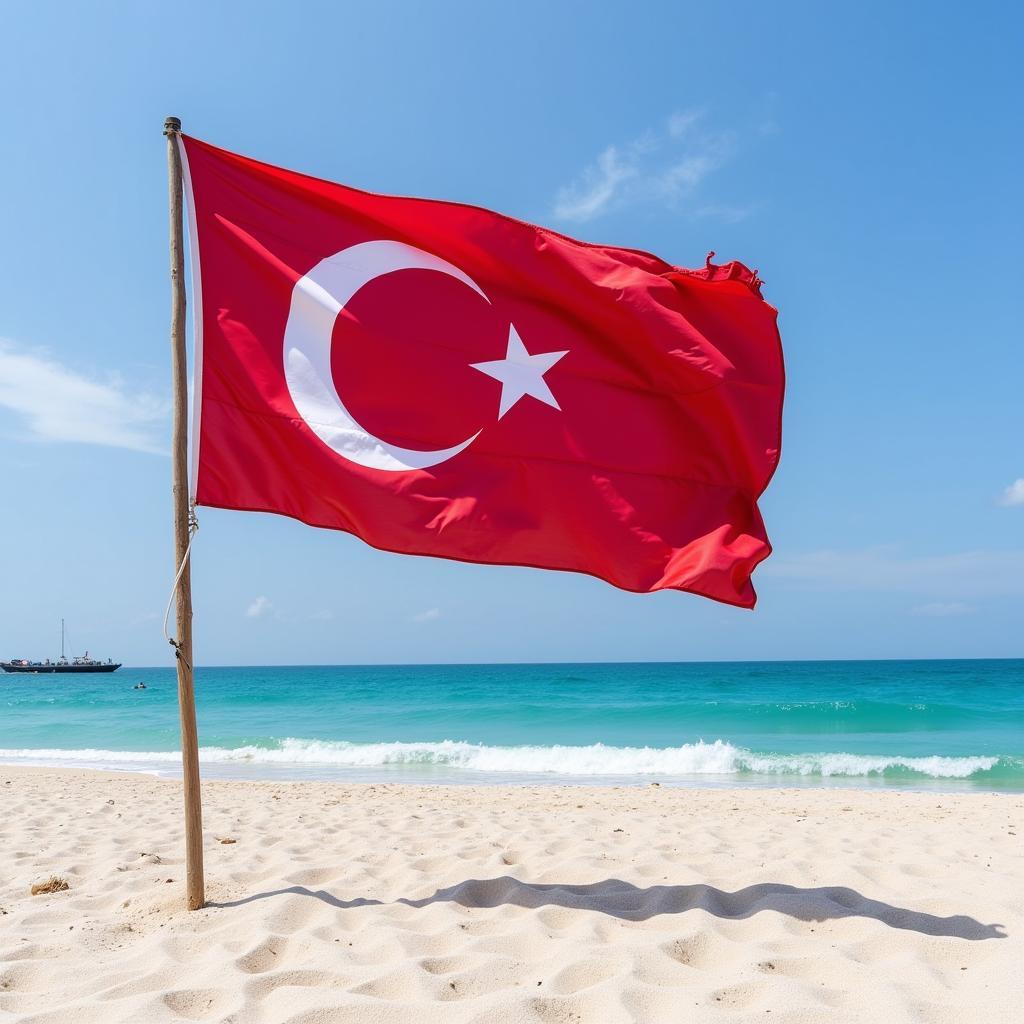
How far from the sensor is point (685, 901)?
4859mm

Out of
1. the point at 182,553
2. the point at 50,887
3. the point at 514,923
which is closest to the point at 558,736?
the point at 50,887

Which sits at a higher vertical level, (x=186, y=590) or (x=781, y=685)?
(x=186, y=590)

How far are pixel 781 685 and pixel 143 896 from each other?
5831 centimetres

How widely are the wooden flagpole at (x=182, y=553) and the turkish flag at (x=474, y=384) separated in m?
0.10

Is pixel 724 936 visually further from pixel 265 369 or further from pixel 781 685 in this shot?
pixel 781 685

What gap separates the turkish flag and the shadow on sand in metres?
Result: 1.68

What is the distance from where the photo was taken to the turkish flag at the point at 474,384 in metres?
4.77

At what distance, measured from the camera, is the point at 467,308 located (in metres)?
5.23

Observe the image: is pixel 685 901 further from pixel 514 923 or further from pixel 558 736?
pixel 558 736

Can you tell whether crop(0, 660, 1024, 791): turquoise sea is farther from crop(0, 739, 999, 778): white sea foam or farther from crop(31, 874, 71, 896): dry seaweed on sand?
crop(31, 874, 71, 896): dry seaweed on sand

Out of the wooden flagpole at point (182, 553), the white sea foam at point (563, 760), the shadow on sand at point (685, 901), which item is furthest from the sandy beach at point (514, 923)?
the white sea foam at point (563, 760)

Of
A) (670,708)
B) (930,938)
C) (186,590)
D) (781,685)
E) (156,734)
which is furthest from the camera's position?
(781,685)

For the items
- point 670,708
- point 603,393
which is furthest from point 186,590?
point 670,708

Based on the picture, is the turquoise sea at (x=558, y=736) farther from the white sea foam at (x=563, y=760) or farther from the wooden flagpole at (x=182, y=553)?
the wooden flagpole at (x=182, y=553)
